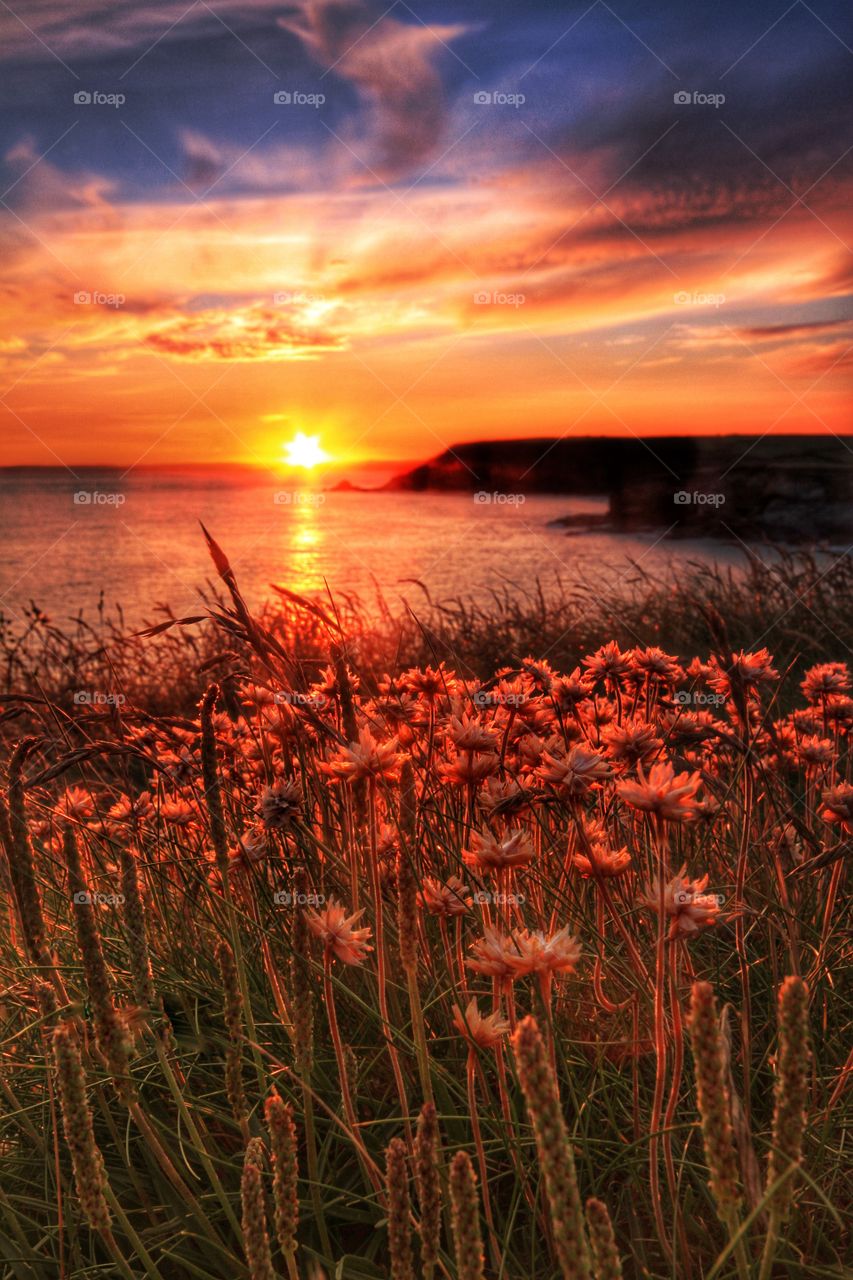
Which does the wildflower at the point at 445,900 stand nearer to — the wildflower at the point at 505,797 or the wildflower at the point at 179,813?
the wildflower at the point at 505,797

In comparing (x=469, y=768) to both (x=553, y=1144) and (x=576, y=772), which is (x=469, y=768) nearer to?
(x=576, y=772)

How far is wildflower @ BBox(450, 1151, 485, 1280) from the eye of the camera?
985 millimetres

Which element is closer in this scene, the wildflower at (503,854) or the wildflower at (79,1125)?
the wildflower at (79,1125)

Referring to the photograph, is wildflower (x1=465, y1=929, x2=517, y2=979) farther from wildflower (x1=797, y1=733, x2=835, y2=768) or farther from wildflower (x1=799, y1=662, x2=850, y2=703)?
wildflower (x1=799, y1=662, x2=850, y2=703)

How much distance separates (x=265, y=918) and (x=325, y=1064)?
61 centimetres

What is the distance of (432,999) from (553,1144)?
4.37ft

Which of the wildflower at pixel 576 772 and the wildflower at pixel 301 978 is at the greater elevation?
the wildflower at pixel 576 772

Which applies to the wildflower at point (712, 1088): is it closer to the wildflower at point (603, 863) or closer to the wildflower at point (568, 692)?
the wildflower at point (603, 863)

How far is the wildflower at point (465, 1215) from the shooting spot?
3.23 ft

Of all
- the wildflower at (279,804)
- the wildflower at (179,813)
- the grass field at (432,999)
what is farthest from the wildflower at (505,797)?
the wildflower at (179,813)

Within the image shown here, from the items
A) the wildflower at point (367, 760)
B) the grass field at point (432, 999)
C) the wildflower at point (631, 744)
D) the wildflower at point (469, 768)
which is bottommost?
the grass field at point (432, 999)

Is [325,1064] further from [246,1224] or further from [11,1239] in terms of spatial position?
[246,1224]

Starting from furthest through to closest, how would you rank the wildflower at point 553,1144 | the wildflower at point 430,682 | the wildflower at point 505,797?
the wildflower at point 430,682 → the wildflower at point 505,797 → the wildflower at point 553,1144

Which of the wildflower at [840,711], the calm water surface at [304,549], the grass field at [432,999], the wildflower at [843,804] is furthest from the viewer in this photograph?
the calm water surface at [304,549]
